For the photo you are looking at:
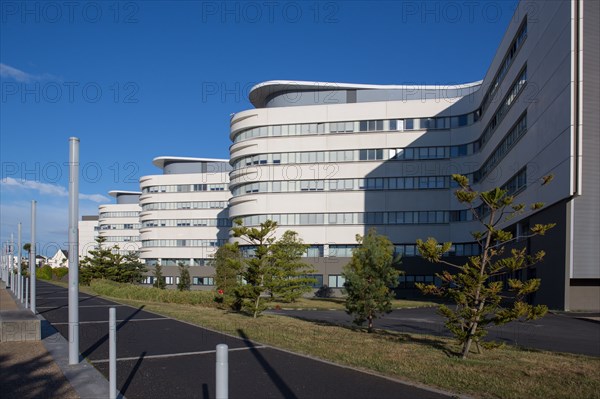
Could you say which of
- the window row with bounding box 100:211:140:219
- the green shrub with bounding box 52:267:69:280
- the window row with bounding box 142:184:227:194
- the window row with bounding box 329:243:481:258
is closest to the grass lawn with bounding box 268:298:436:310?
the window row with bounding box 329:243:481:258

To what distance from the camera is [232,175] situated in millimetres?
60500

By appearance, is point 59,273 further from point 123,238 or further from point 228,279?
point 123,238

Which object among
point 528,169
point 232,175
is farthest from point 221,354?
point 232,175

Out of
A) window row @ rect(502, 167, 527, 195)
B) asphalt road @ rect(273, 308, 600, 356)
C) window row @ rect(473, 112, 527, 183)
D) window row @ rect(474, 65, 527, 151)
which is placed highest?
window row @ rect(474, 65, 527, 151)

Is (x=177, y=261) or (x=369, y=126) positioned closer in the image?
(x=369, y=126)

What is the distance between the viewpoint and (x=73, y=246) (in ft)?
31.3

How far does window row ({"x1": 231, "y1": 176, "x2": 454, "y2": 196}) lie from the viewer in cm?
5406

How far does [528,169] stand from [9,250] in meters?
35.2

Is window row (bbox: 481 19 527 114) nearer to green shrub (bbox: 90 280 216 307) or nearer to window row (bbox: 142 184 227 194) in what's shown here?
green shrub (bbox: 90 280 216 307)

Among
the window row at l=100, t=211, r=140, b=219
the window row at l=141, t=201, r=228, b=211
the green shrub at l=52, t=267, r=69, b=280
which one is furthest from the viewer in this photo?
the window row at l=100, t=211, r=140, b=219

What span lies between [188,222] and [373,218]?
3653 centimetres

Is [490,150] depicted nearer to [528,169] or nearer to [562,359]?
[528,169]

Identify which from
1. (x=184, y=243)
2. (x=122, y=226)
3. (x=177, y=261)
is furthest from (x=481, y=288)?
(x=122, y=226)

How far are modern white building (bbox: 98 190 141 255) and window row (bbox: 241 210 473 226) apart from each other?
61.2 meters
